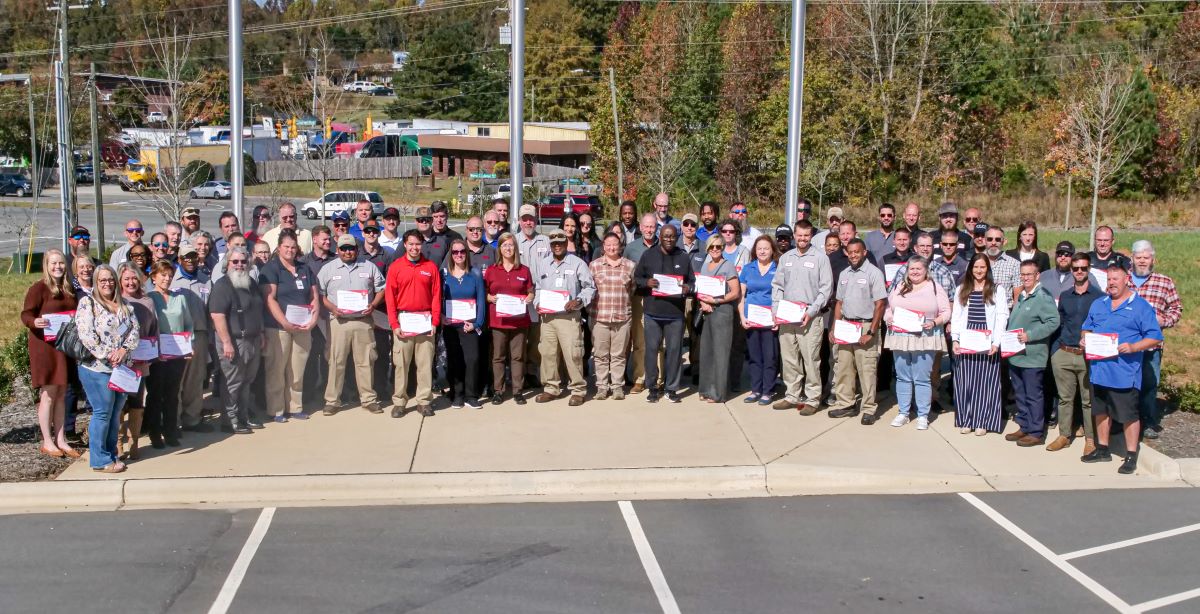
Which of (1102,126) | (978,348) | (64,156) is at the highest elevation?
(1102,126)

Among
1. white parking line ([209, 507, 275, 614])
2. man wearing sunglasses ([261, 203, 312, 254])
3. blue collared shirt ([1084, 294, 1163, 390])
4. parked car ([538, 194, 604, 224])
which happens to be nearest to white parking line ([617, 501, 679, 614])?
white parking line ([209, 507, 275, 614])

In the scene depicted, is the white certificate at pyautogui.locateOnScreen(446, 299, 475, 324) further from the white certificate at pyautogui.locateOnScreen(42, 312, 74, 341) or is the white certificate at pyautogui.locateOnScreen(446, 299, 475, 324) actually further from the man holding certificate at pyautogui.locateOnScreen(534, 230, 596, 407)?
the white certificate at pyautogui.locateOnScreen(42, 312, 74, 341)

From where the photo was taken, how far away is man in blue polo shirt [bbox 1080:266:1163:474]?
31.2 feet

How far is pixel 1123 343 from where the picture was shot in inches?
376

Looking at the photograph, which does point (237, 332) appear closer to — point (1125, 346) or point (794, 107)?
point (794, 107)

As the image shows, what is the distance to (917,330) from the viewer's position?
1067 cm

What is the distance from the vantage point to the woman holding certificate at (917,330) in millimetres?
10664

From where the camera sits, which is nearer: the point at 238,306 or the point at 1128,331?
the point at 1128,331

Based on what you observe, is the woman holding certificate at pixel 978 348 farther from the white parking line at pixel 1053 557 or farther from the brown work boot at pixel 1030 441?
the white parking line at pixel 1053 557

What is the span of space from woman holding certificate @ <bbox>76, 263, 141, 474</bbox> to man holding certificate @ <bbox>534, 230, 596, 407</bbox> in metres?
4.11

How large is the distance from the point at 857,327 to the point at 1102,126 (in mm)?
26876

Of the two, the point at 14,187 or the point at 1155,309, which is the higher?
the point at 14,187

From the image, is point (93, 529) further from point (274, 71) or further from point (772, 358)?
point (274, 71)

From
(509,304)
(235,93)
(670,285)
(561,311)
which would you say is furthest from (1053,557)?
(235,93)
